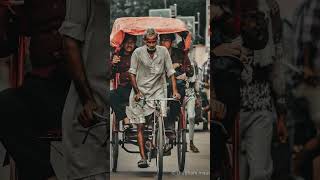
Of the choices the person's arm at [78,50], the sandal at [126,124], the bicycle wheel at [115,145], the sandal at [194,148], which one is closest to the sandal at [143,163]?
the bicycle wheel at [115,145]

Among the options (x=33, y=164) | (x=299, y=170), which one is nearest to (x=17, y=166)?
(x=33, y=164)

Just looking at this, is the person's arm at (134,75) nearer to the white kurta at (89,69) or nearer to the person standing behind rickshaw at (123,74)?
the person standing behind rickshaw at (123,74)

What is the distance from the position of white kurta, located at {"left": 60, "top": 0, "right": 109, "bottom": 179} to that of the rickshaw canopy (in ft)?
0.37

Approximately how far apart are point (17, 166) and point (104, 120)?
3.51 ft

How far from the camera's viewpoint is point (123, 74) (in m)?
5.19

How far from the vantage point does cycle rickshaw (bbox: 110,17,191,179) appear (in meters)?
5.14

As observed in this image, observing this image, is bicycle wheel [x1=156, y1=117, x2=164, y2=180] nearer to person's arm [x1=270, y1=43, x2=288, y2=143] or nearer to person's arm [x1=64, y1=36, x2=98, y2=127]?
person's arm [x1=64, y1=36, x2=98, y2=127]

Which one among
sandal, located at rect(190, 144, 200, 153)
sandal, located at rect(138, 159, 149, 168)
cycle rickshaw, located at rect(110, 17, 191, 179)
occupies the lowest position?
sandal, located at rect(138, 159, 149, 168)

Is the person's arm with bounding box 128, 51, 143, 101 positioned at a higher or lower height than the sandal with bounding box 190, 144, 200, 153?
higher

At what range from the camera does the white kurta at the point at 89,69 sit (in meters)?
5.17

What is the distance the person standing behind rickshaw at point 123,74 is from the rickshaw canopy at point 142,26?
73mm

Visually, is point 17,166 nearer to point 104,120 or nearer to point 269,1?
point 104,120

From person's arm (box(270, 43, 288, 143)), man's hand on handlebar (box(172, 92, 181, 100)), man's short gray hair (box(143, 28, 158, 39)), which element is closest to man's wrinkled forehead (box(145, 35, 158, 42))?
man's short gray hair (box(143, 28, 158, 39))

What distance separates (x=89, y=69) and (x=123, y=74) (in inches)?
14.5
